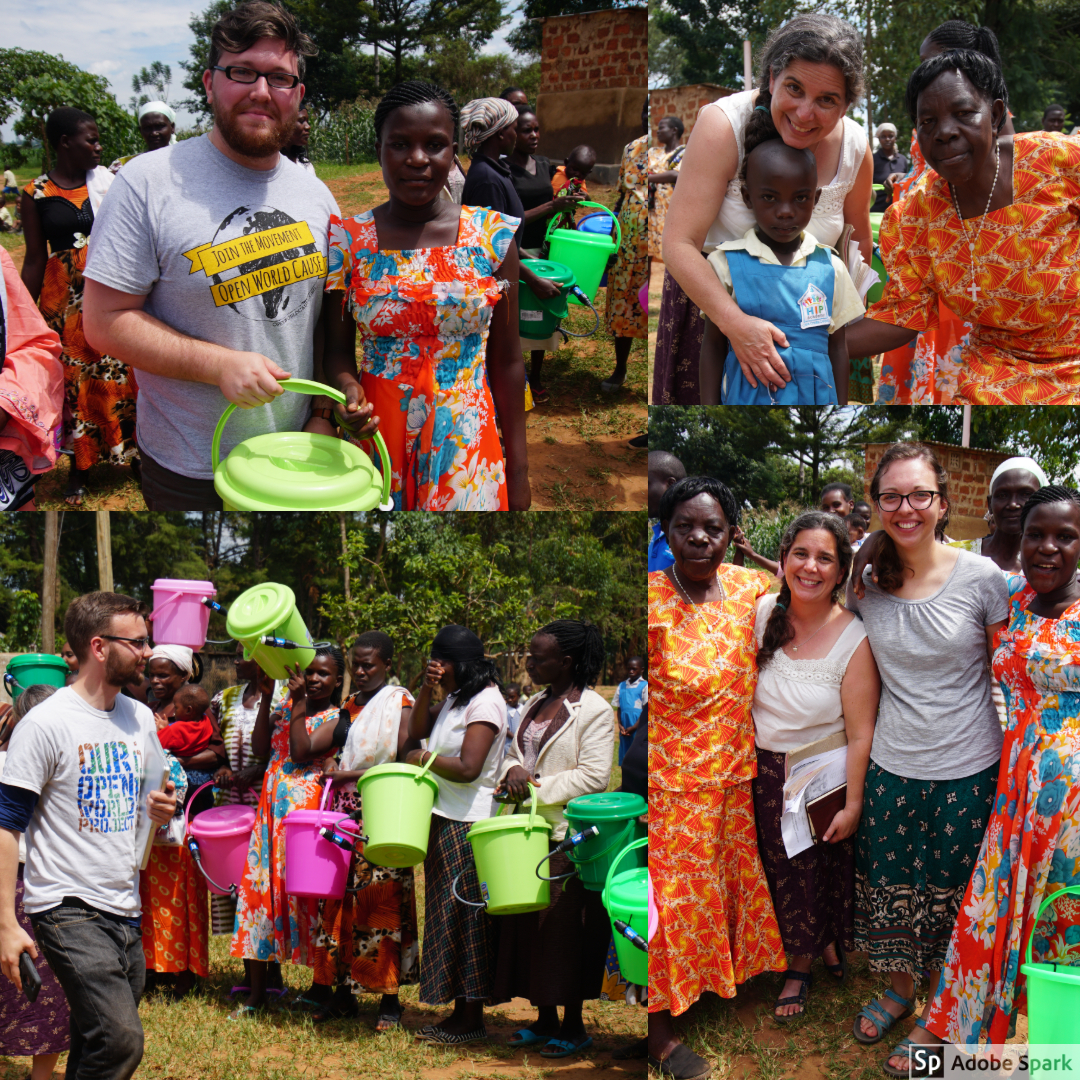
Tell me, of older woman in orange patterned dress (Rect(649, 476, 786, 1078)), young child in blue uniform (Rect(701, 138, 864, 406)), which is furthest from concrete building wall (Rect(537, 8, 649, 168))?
older woman in orange patterned dress (Rect(649, 476, 786, 1078))

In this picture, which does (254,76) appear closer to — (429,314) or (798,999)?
(429,314)

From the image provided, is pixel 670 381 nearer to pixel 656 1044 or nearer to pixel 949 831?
pixel 949 831

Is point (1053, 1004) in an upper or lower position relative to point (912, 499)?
lower

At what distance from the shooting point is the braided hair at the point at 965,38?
12.6 ft

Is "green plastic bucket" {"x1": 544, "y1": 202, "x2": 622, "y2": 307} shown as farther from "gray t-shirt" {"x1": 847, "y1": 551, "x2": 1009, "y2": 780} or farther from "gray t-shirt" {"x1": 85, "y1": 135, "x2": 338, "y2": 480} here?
"gray t-shirt" {"x1": 847, "y1": 551, "x2": 1009, "y2": 780}

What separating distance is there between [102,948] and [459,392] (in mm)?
2026

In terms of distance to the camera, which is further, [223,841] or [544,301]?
[544,301]

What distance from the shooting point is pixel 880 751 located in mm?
3256

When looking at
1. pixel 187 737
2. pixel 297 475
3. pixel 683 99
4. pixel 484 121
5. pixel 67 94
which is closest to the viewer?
pixel 297 475

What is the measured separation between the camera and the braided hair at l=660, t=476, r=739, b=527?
3.36m

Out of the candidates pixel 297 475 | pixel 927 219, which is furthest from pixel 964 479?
pixel 297 475

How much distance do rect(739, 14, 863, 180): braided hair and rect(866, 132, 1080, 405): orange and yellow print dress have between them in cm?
57

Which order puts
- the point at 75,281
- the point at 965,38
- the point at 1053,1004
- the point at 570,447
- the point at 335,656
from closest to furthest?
the point at 1053,1004, the point at 965,38, the point at 335,656, the point at 75,281, the point at 570,447

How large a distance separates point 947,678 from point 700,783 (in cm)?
85
